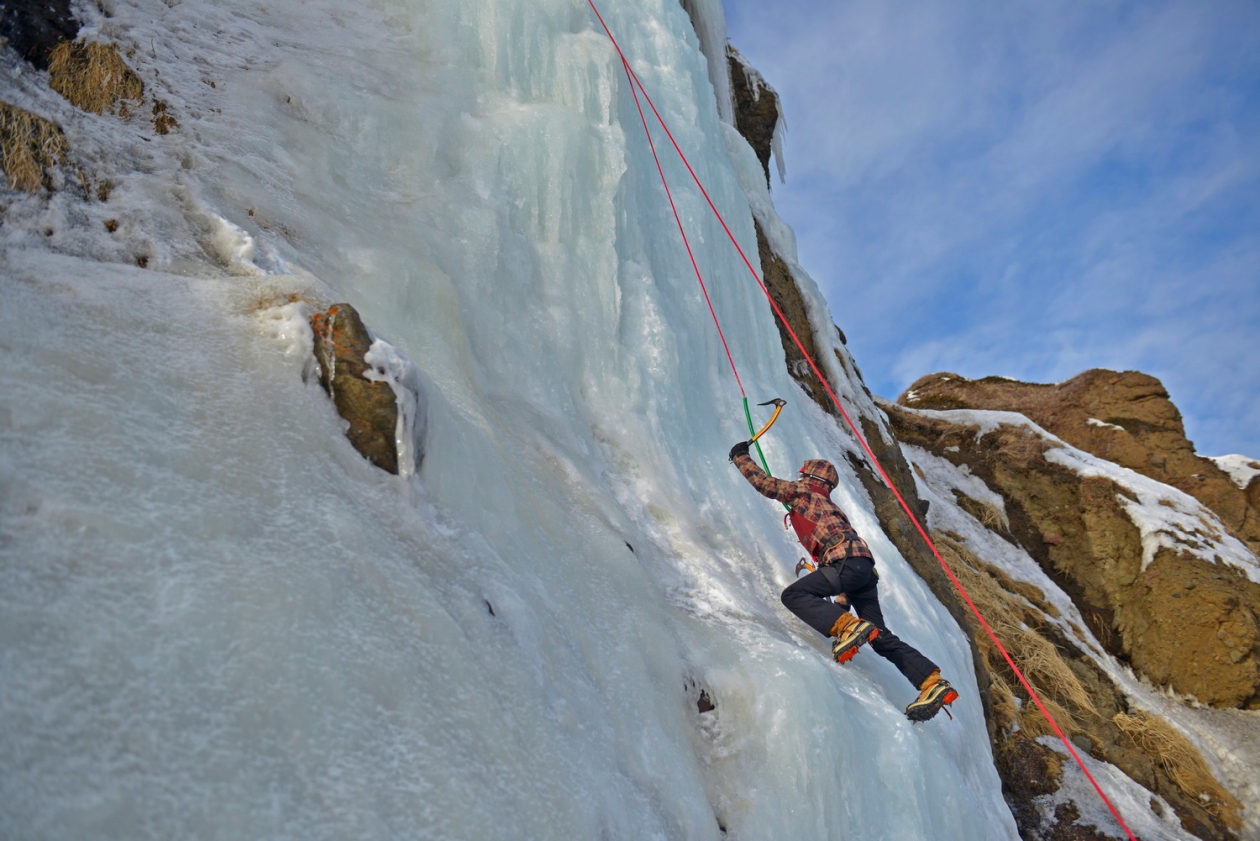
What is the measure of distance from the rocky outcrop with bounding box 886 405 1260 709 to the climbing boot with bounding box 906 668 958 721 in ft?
30.3

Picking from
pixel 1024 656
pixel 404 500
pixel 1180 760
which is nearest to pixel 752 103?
pixel 1024 656

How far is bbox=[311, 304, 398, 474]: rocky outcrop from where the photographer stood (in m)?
2.65

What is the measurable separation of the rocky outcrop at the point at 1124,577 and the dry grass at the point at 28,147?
1305 cm

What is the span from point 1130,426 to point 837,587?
49.6 ft

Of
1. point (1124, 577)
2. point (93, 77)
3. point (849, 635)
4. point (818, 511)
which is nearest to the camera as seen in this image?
point (93, 77)

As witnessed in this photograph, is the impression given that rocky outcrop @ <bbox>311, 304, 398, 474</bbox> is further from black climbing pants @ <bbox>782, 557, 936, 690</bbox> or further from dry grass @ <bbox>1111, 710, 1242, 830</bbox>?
dry grass @ <bbox>1111, 710, 1242, 830</bbox>

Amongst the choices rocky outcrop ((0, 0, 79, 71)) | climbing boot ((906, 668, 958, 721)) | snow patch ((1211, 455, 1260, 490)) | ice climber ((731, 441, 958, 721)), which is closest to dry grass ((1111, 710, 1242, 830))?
ice climber ((731, 441, 958, 721))

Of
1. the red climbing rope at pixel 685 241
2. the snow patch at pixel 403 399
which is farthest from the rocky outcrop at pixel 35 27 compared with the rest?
the red climbing rope at pixel 685 241

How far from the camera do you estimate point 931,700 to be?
13.2ft

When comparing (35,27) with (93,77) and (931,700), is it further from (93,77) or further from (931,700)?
(931,700)

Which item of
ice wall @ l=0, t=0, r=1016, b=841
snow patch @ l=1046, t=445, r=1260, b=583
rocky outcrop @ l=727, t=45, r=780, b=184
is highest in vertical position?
rocky outcrop @ l=727, t=45, r=780, b=184

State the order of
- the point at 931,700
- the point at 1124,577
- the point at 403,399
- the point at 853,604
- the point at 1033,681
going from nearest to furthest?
the point at 403,399 → the point at 931,700 → the point at 853,604 → the point at 1033,681 → the point at 1124,577

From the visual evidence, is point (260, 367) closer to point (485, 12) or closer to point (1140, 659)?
point (485, 12)

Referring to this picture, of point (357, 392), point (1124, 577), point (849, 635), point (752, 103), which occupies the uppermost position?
point (752, 103)
